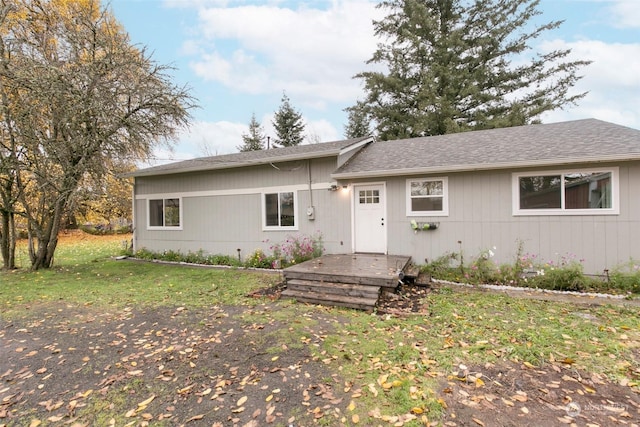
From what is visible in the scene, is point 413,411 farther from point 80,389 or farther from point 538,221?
point 538,221

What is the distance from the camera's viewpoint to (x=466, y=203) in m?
7.21

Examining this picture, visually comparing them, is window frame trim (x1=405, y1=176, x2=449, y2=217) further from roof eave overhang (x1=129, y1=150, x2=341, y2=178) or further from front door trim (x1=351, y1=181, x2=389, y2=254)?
roof eave overhang (x1=129, y1=150, x2=341, y2=178)

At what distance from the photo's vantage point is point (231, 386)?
2.89 meters

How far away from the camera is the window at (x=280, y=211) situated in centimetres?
908

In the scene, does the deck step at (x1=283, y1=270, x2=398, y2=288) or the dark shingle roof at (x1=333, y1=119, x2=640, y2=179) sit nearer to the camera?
the deck step at (x1=283, y1=270, x2=398, y2=288)

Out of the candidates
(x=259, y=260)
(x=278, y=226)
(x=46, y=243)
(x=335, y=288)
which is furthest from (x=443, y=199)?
(x=46, y=243)

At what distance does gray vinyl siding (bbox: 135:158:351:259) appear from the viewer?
8.62 m

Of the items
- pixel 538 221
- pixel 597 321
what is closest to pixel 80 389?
pixel 597 321

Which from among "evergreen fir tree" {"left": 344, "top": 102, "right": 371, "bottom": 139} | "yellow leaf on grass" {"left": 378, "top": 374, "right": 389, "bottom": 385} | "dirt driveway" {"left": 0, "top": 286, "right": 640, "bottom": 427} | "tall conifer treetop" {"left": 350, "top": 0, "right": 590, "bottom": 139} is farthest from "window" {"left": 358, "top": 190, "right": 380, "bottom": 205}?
"evergreen fir tree" {"left": 344, "top": 102, "right": 371, "bottom": 139}

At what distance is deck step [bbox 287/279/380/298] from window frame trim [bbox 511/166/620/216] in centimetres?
390

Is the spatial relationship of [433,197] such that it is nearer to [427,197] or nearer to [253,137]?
[427,197]

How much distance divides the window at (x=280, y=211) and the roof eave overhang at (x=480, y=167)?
1657mm

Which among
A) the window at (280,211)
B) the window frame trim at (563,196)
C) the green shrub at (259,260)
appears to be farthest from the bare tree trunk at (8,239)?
the window frame trim at (563,196)

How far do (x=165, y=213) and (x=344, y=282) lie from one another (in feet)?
27.4
